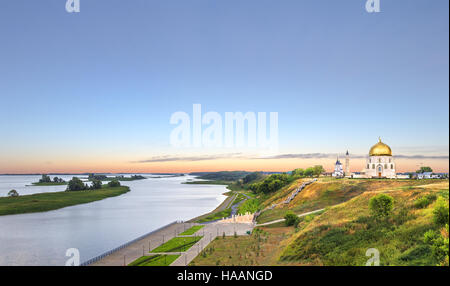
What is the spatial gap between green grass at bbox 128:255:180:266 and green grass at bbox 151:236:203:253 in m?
3.07

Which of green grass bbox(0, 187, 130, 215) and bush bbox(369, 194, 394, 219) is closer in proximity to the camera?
bush bbox(369, 194, 394, 219)

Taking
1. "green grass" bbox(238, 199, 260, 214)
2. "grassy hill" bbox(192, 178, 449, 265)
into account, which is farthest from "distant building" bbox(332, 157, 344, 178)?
"grassy hill" bbox(192, 178, 449, 265)

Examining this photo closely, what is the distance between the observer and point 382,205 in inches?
1192

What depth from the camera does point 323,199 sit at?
6141cm

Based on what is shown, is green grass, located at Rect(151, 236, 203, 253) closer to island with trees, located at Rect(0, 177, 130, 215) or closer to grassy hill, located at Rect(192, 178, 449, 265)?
grassy hill, located at Rect(192, 178, 449, 265)

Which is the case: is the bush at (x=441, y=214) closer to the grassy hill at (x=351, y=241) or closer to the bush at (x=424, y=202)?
the grassy hill at (x=351, y=241)

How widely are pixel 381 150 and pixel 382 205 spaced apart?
57080 mm

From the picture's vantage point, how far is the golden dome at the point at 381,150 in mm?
79250

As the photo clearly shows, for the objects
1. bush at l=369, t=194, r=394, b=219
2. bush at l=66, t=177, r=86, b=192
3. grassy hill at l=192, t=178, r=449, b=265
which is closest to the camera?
grassy hill at l=192, t=178, r=449, b=265

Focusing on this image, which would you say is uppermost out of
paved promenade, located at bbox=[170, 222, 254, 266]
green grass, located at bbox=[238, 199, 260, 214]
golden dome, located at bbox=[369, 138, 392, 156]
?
golden dome, located at bbox=[369, 138, 392, 156]

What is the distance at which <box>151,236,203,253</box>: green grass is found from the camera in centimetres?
3932

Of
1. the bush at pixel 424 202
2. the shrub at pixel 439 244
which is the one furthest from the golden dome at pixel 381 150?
the shrub at pixel 439 244

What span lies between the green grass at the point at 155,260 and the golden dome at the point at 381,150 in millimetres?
68953
